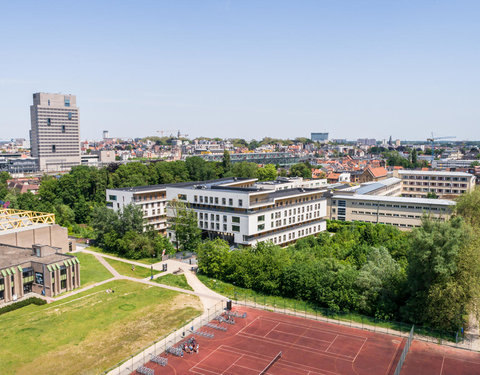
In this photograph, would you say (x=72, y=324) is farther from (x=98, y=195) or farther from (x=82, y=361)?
(x=98, y=195)

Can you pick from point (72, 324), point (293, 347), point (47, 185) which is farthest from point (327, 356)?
point (47, 185)

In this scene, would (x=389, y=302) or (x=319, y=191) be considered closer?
(x=389, y=302)

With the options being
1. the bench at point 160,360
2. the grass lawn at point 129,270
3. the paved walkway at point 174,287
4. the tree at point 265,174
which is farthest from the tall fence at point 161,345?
the tree at point 265,174

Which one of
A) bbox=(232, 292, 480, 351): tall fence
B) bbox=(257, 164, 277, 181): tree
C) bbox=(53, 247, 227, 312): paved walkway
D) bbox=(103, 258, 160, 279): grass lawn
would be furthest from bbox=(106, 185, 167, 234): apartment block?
bbox=(257, 164, 277, 181): tree

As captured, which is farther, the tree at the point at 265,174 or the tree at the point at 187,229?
the tree at the point at 265,174

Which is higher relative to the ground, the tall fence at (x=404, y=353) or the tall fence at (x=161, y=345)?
the tall fence at (x=404, y=353)

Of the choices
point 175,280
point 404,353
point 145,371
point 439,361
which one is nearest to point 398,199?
point 175,280

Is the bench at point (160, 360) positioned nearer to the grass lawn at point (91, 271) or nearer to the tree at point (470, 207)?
the grass lawn at point (91, 271)
